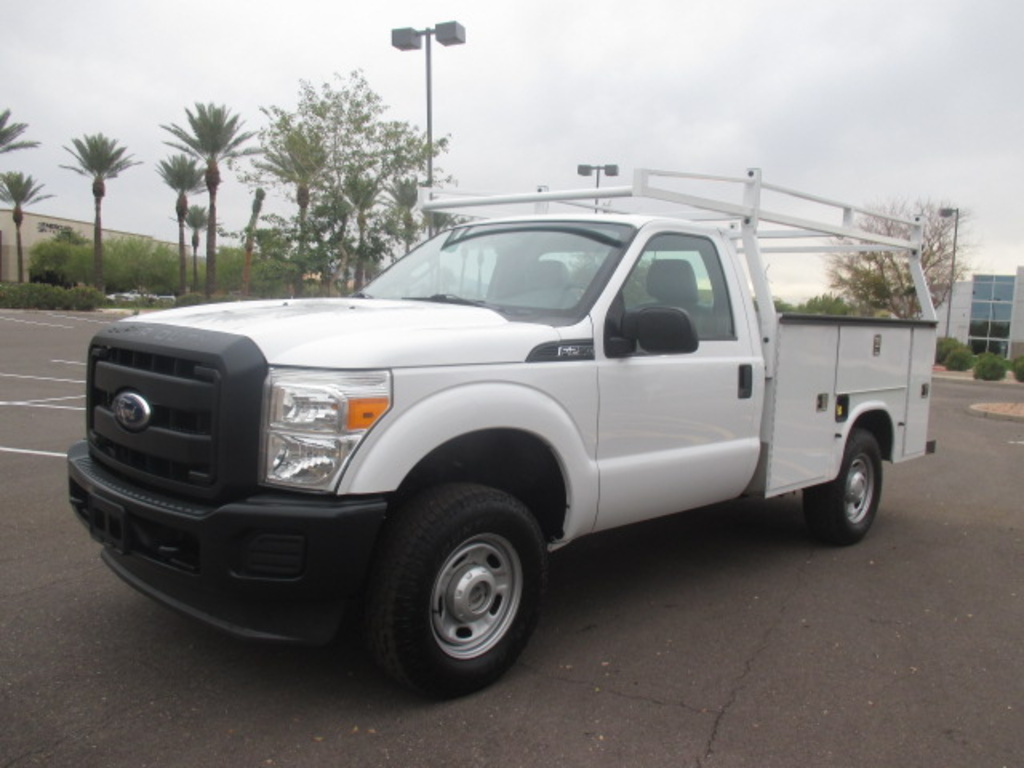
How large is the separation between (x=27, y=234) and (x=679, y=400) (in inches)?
3604

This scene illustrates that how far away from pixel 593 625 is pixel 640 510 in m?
0.62

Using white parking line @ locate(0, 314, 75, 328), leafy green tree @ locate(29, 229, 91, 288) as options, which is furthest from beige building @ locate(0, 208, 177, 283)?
white parking line @ locate(0, 314, 75, 328)

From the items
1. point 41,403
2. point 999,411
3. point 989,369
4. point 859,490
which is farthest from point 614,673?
point 989,369

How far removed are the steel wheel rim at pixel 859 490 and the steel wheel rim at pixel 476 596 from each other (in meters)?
3.13

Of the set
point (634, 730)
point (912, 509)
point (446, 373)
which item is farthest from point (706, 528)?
point (446, 373)

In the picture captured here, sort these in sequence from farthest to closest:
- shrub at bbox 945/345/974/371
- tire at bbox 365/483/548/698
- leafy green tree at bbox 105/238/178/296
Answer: leafy green tree at bbox 105/238/178/296 < shrub at bbox 945/345/974/371 < tire at bbox 365/483/548/698

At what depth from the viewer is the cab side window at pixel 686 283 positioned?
14.3ft

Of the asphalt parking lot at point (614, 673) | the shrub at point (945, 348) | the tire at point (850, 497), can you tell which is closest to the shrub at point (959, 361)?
the shrub at point (945, 348)

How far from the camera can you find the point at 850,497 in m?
5.91

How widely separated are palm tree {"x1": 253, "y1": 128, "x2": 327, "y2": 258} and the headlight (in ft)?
55.5

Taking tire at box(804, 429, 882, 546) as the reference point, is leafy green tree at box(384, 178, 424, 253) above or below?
above

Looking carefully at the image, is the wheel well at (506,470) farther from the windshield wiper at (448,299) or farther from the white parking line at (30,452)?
the white parking line at (30,452)

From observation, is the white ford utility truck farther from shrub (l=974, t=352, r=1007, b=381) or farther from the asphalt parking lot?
shrub (l=974, t=352, r=1007, b=381)

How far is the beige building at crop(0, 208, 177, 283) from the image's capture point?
79.7 m
